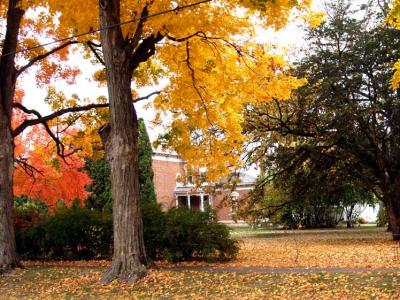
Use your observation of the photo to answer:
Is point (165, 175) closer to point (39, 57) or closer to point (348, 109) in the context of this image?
point (348, 109)

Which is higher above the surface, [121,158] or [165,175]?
[165,175]

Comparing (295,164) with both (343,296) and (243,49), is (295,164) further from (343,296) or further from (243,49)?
(343,296)

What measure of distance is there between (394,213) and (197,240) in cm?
1047

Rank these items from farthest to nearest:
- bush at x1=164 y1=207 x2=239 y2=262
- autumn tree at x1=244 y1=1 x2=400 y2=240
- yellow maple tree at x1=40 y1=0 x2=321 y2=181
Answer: autumn tree at x1=244 y1=1 x2=400 y2=240 < bush at x1=164 y1=207 x2=239 y2=262 < yellow maple tree at x1=40 y1=0 x2=321 y2=181

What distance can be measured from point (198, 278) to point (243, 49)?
6490 millimetres

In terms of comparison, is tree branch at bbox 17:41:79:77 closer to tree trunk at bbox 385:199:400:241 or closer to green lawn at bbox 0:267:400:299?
green lawn at bbox 0:267:400:299

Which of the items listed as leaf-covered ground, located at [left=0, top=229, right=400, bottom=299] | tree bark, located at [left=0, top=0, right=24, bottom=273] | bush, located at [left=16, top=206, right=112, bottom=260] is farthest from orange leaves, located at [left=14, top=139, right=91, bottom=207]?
leaf-covered ground, located at [left=0, top=229, right=400, bottom=299]

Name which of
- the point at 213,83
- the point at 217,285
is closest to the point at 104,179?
the point at 213,83

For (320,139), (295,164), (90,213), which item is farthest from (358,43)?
(90,213)

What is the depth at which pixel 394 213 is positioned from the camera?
20703 millimetres

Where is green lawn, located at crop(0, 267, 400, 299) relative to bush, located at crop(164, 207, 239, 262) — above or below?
below

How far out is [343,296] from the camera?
7711 millimetres

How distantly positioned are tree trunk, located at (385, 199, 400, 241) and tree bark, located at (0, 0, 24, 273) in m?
14.1

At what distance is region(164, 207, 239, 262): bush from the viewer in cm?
1372
